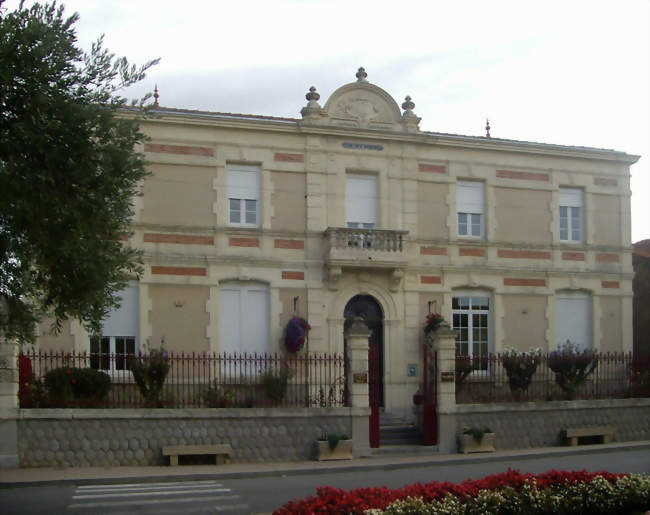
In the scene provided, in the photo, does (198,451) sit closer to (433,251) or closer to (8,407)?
(8,407)

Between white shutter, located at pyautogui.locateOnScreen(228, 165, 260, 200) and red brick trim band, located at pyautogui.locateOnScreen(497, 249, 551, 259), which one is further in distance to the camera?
red brick trim band, located at pyautogui.locateOnScreen(497, 249, 551, 259)

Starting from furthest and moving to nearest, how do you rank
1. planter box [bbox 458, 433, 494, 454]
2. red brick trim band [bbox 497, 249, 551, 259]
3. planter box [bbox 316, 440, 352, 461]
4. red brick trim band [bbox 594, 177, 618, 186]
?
red brick trim band [bbox 594, 177, 618, 186] < red brick trim band [bbox 497, 249, 551, 259] < planter box [bbox 458, 433, 494, 454] < planter box [bbox 316, 440, 352, 461]

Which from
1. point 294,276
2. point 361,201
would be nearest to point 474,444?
point 294,276

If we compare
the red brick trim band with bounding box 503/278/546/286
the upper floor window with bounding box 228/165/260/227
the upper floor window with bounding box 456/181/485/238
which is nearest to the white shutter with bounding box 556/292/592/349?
the red brick trim band with bounding box 503/278/546/286

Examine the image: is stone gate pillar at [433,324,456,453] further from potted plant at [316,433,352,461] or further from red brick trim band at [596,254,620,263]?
red brick trim band at [596,254,620,263]

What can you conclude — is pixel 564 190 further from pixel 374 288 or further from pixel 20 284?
pixel 20 284

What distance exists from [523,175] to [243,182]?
806cm

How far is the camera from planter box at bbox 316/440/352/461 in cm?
1769

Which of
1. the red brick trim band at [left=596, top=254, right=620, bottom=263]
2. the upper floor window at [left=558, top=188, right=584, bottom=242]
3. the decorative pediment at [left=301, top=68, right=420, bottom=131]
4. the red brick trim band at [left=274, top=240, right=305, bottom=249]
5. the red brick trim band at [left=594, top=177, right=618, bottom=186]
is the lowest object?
the red brick trim band at [left=596, top=254, right=620, bottom=263]

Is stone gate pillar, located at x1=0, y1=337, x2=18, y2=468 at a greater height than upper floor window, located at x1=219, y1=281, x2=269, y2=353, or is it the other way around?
upper floor window, located at x1=219, y1=281, x2=269, y2=353

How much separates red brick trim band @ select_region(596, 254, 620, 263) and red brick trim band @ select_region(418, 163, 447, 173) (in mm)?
5373

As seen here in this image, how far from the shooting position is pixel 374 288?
72.2ft

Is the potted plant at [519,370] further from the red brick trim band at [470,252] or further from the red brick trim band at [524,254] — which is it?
the red brick trim band at [524,254]

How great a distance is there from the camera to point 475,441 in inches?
750
